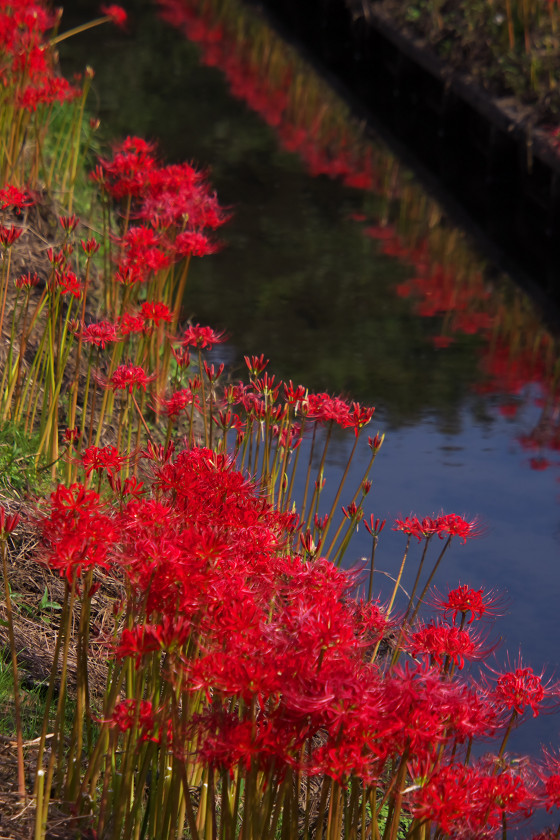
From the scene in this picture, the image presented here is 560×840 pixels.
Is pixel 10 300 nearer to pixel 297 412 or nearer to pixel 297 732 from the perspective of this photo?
pixel 297 412

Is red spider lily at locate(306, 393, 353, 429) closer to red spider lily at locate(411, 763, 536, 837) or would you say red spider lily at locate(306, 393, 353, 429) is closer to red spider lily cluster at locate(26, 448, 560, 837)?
red spider lily cluster at locate(26, 448, 560, 837)

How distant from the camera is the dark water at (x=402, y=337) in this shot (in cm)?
432

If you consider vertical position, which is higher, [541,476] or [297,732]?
[297,732]

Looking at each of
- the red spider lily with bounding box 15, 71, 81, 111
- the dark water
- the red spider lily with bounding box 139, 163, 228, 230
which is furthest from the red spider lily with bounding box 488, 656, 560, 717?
the red spider lily with bounding box 15, 71, 81, 111

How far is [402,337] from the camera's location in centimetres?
611

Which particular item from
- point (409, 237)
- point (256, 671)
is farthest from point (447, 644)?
point (409, 237)

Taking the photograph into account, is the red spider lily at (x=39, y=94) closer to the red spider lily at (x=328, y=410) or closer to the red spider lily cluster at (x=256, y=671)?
the red spider lily at (x=328, y=410)

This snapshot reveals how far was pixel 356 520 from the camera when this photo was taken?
2633 mm

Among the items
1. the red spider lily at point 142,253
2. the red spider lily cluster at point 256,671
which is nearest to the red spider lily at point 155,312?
the red spider lily at point 142,253

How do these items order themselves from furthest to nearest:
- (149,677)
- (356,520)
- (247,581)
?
(356,520) < (149,677) < (247,581)

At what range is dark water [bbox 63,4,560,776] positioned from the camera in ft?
14.2

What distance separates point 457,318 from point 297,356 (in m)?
1.13

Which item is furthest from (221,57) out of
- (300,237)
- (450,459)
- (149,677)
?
(149,677)

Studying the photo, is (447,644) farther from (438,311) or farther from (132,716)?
(438,311)
